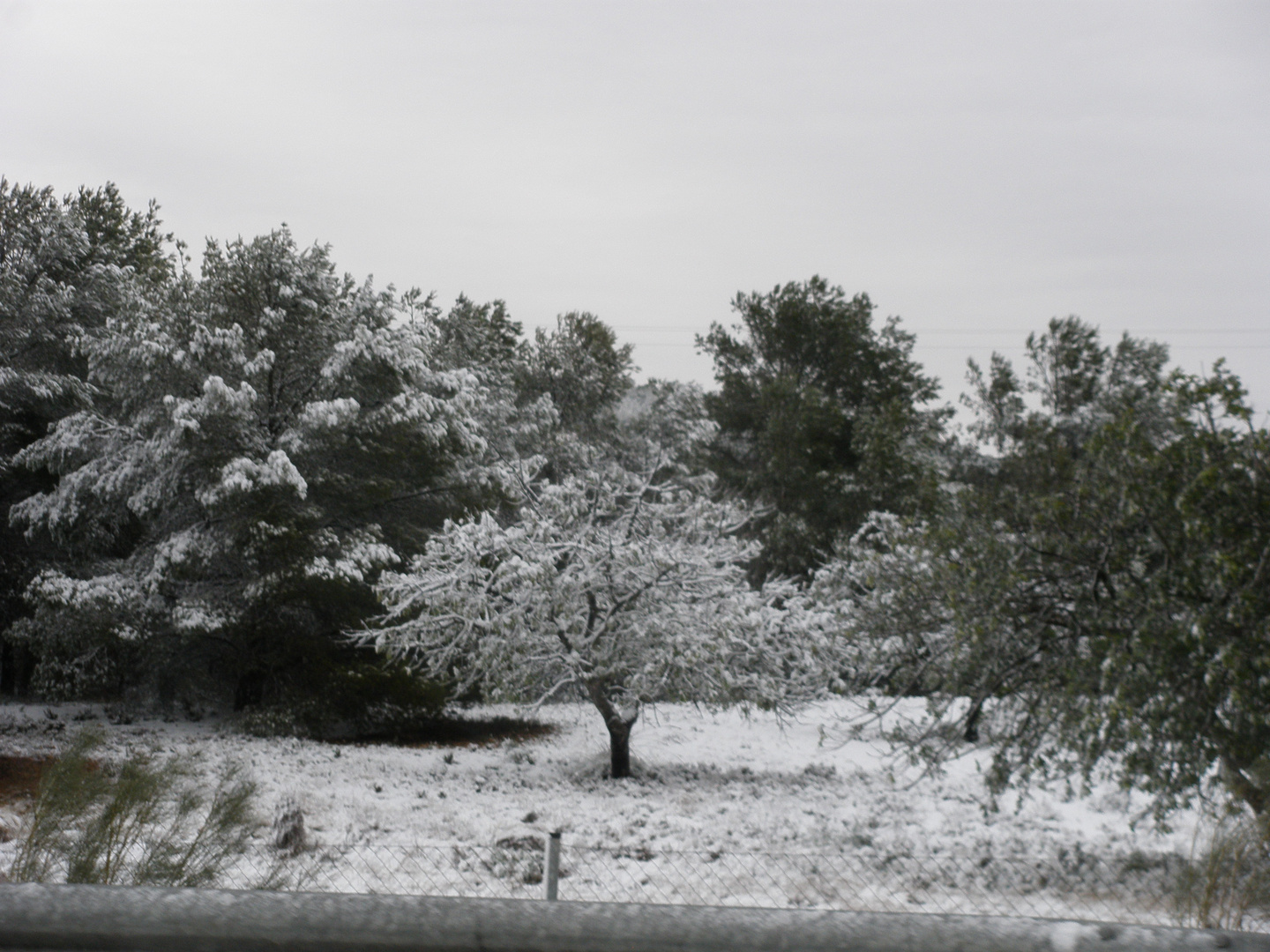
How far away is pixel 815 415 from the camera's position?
2738 centimetres

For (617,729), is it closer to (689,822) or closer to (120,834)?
(689,822)

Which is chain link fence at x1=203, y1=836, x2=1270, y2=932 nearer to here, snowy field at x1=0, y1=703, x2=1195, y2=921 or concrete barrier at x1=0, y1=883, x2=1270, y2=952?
snowy field at x1=0, y1=703, x2=1195, y2=921

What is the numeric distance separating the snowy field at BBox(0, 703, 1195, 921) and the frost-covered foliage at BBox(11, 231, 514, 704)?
1632 millimetres

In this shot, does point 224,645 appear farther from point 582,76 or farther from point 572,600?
point 582,76

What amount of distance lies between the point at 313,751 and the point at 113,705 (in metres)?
6.16

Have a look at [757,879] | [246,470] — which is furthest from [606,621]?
[246,470]

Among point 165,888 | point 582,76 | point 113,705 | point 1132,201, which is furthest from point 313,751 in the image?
point 1132,201

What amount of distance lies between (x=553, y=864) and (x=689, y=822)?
174 inches

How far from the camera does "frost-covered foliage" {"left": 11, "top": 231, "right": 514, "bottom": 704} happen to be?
1460 centimetres

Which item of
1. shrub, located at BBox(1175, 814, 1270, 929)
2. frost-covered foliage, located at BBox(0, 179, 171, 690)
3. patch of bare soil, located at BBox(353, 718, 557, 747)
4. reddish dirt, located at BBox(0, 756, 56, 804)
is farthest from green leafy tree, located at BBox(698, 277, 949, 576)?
shrub, located at BBox(1175, 814, 1270, 929)

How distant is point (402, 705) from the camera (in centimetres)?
1508

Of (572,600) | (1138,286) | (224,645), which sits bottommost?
(224,645)

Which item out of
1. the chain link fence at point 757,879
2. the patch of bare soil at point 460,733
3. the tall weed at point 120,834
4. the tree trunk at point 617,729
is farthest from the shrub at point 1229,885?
the patch of bare soil at point 460,733

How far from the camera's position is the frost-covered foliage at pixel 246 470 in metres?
14.6
